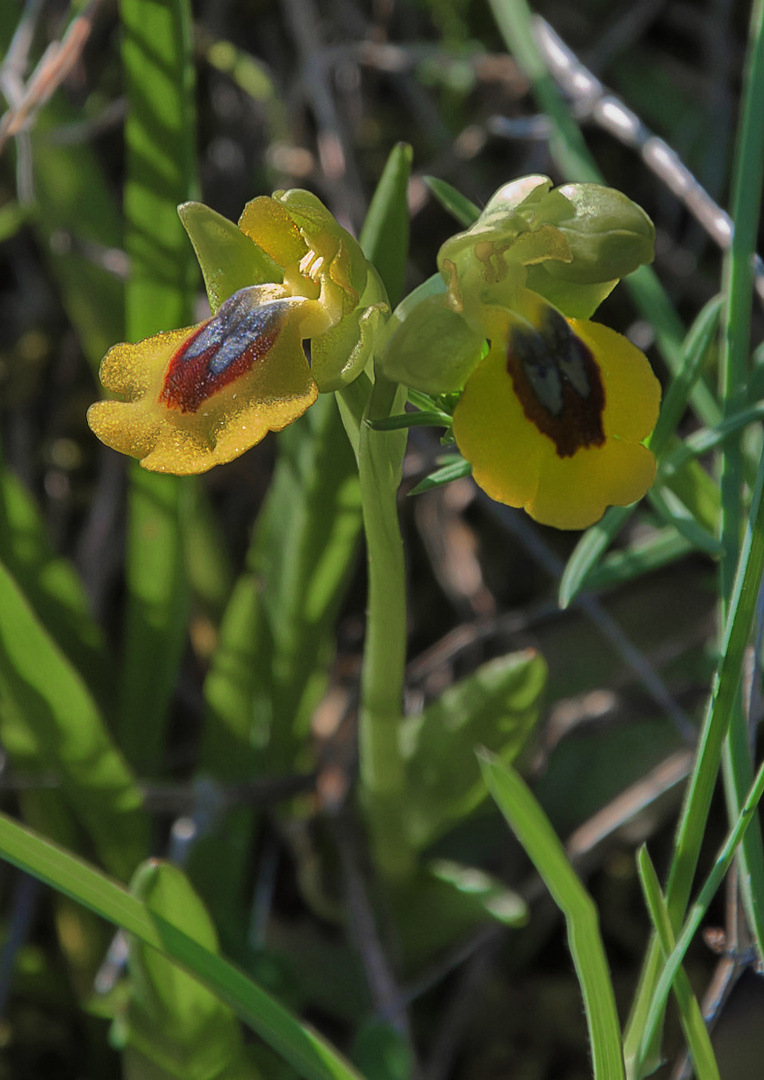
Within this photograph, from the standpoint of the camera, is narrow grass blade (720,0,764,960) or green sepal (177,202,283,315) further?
narrow grass blade (720,0,764,960)

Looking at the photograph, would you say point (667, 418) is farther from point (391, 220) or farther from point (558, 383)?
point (391, 220)

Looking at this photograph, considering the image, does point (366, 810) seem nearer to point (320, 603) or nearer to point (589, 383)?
point (320, 603)

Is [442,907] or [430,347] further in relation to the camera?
[442,907]

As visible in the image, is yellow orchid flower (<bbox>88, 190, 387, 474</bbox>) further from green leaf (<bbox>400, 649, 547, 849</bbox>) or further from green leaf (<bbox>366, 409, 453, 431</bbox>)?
green leaf (<bbox>400, 649, 547, 849</bbox>)

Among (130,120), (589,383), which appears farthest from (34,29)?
(589,383)

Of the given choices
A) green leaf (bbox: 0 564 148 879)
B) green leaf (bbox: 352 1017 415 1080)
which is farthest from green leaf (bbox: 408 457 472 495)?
green leaf (bbox: 352 1017 415 1080)

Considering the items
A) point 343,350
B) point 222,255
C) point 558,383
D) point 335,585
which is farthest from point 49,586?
point 558,383
